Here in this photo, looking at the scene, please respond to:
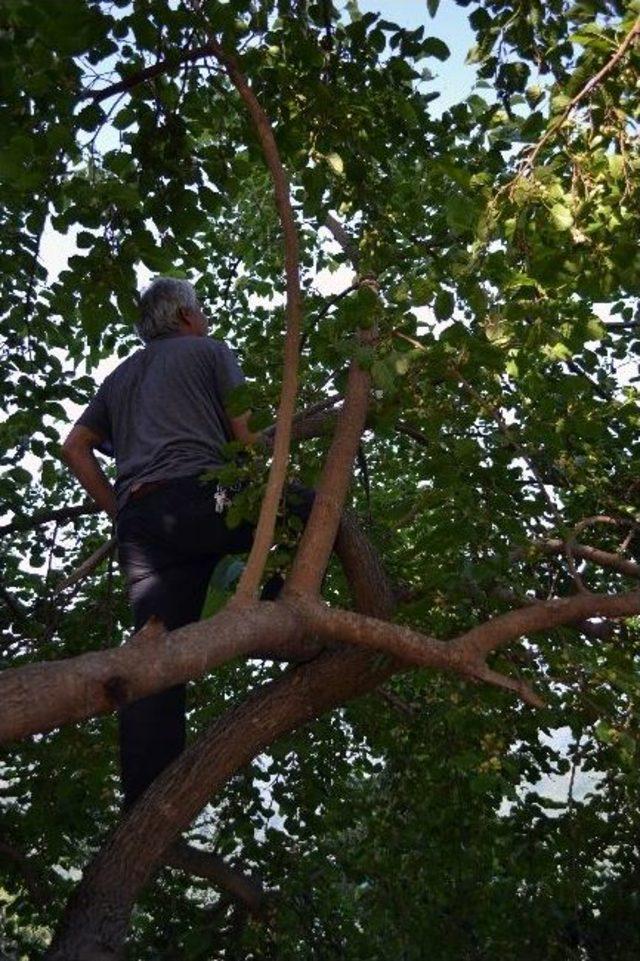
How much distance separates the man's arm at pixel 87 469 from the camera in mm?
3529

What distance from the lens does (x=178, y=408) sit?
337 centimetres

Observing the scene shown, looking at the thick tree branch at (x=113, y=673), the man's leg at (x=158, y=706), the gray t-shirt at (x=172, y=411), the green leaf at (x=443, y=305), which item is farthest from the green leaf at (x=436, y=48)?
the thick tree branch at (x=113, y=673)

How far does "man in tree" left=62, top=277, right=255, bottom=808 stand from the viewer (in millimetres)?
3191

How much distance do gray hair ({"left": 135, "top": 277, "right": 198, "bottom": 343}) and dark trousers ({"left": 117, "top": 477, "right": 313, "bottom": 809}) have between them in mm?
831

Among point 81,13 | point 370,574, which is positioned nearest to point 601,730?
point 370,574

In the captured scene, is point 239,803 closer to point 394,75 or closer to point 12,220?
point 12,220

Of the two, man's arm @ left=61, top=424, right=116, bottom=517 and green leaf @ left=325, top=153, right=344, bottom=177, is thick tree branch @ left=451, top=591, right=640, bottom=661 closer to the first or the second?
man's arm @ left=61, top=424, right=116, bottom=517

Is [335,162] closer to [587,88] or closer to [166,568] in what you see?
[587,88]

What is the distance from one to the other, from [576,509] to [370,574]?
1.92 metres

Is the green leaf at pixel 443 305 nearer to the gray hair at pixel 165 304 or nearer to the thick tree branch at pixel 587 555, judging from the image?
the thick tree branch at pixel 587 555

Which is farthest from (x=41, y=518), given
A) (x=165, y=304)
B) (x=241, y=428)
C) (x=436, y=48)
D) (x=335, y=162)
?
(x=436, y=48)

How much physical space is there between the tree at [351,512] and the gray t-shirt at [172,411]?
19cm

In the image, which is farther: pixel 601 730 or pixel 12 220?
pixel 12 220

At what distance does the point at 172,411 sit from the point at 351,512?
1.28 m
